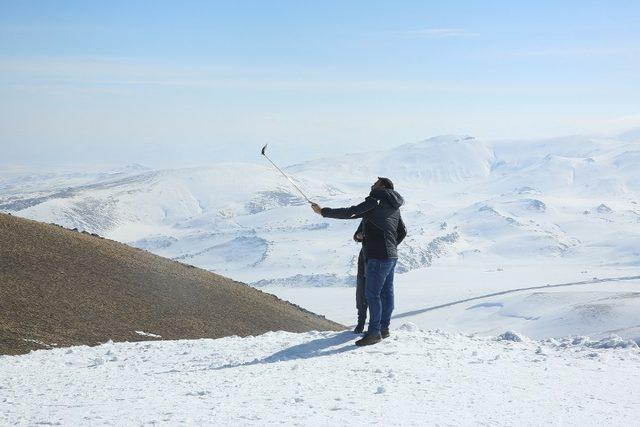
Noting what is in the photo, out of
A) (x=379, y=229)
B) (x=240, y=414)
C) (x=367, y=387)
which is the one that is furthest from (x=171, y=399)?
(x=379, y=229)

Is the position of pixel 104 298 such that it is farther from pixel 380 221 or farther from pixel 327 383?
pixel 327 383

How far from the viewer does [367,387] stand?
901cm

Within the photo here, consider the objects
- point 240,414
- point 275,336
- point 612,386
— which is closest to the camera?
point 240,414

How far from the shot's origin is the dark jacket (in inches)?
430

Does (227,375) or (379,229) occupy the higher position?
(379,229)

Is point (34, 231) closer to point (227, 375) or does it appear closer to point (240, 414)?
point (227, 375)

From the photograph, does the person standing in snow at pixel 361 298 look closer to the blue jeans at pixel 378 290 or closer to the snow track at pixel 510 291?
the blue jeans at pixel 378 290


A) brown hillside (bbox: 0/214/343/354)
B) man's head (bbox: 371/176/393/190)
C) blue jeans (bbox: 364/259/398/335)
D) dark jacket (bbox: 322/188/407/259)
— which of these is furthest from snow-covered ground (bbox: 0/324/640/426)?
brown hillside (bbox: 0/214/343/354)

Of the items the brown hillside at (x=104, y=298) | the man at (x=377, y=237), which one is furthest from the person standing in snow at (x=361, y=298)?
the brown hillside at (x=104, y=298)

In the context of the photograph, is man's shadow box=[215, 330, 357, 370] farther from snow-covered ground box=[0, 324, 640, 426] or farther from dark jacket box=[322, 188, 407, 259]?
dark jacket box=[322, 188, 407, 259]

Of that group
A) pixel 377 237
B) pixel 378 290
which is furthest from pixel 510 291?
pixel 377 237

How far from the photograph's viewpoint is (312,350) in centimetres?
1136

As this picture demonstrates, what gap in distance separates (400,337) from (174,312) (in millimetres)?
9276

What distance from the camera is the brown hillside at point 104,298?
15820 mm
